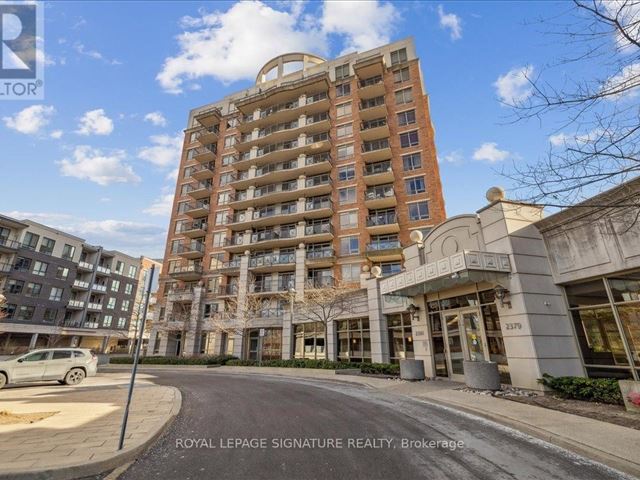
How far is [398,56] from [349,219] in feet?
73.0

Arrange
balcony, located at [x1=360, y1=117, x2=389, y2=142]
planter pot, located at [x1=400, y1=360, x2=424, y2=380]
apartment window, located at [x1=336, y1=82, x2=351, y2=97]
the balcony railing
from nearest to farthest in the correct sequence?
planter pot, located at [x1=400, y1=360, x2=424, y2=380]
the balcony railing
balcony, located at [x1=360, y1=117, x2=389, y2=142]
apartment window, located at [x1=336, y1=82, x2=351, y2=97]

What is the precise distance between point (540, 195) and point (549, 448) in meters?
4.60

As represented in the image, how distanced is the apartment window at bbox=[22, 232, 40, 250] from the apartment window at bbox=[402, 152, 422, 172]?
5426 cm

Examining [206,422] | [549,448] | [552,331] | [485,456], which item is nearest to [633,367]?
[552,331]

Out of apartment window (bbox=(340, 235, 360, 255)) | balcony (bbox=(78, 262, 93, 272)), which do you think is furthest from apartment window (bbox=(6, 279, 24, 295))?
apartment window (bbox=(340, 235, 360, 255))

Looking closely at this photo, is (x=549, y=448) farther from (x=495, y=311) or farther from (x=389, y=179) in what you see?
(x=389, y=179)

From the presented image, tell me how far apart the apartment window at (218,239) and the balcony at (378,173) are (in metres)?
19.4

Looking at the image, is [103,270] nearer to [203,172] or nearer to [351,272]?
[203,172]

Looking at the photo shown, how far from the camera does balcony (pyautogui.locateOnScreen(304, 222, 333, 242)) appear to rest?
32.8 metres

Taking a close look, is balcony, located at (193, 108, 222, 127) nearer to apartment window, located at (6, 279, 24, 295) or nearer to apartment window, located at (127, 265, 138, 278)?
apartment window, located at (6, 279, 24, 295)

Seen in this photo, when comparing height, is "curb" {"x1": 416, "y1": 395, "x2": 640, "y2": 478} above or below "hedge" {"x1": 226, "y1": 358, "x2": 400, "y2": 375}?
below

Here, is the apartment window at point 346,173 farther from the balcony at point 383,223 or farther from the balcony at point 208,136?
the balcony at point 208,136

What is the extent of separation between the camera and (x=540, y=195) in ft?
18.8

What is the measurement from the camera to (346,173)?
35.3m
